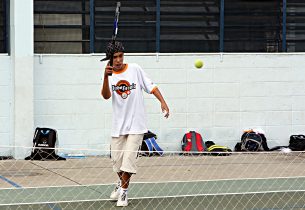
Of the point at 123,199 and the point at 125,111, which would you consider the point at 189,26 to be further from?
the point at 123,199

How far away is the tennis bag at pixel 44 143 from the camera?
14.6 m

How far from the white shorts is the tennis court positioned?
465mm

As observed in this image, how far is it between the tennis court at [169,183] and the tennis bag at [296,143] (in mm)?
541

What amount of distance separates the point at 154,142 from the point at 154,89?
557 cm

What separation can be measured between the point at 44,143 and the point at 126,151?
219 inches

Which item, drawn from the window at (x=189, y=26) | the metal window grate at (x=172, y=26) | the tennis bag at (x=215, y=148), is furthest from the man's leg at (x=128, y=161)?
the window at (x=189, y=26)

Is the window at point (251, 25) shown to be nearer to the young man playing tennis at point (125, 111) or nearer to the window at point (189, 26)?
the window at point (189, 26)

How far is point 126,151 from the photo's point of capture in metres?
9.51

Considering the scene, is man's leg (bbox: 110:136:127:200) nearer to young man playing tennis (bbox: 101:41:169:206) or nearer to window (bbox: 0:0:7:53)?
young man playing tennis (bbox: 101:41:169:206)

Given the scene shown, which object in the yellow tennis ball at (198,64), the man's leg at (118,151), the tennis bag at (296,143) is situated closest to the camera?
the man's leg at (118,151)

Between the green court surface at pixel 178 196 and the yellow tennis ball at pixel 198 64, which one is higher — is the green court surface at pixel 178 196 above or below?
below

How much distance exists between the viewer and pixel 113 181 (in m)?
11.7

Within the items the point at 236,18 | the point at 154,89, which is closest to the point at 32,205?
the point at 154,89

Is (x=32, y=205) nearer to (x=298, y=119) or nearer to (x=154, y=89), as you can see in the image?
(x=154, y=89)
